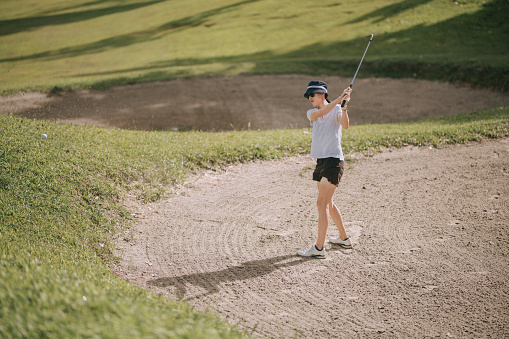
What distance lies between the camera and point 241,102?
52.8 feet

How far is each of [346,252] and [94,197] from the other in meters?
4.35

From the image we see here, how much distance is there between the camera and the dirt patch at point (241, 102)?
1423 cm

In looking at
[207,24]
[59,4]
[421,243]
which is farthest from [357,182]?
[59,4]

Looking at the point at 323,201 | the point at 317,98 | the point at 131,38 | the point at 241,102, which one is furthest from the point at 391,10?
the point at 323,201

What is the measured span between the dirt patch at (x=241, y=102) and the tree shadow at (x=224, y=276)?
870 centimetres

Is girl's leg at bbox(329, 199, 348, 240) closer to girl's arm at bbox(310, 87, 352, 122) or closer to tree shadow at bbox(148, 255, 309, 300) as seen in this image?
tree shadow at bbox(148, 255, 309, 300)

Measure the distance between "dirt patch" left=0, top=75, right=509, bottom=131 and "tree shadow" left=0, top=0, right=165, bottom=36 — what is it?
→ 44.2ft

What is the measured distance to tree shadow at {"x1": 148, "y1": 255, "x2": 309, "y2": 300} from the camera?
5.29m

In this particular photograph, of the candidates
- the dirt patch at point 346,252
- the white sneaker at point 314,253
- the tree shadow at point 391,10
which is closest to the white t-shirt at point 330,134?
the white sneaker at point 314,253

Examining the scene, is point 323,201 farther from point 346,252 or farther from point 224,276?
point 224,276

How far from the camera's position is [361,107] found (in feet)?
52.4

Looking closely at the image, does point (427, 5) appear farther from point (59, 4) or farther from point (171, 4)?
point (59, 4)

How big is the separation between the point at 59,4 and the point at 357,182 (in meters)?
33.6

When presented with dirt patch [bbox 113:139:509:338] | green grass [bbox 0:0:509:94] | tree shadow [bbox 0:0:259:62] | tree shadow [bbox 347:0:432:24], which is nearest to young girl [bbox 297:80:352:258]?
dirt patch [bbox 113:139:509:338]
